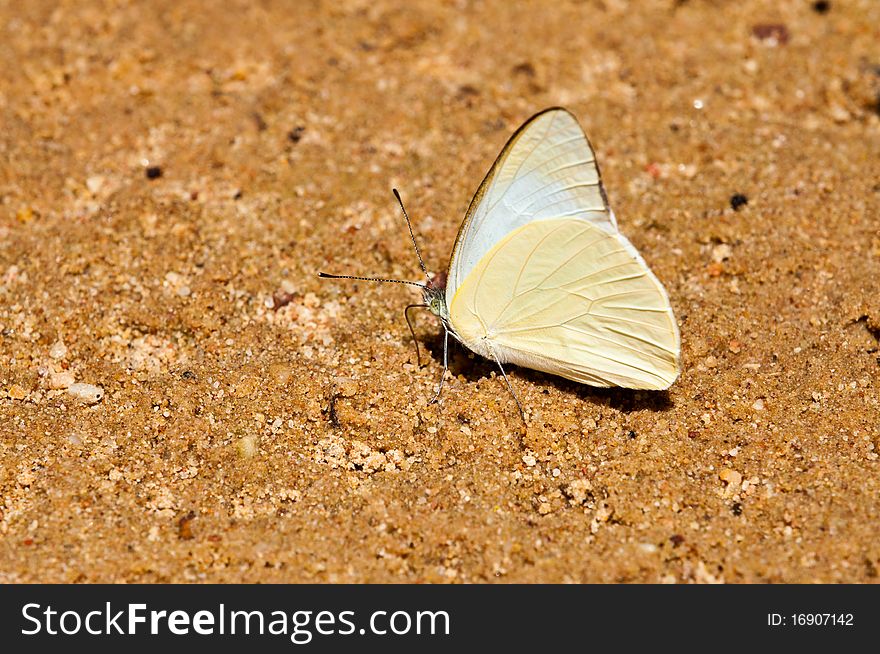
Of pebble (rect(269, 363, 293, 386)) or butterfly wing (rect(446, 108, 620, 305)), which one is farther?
pebble (rect(269, 363, 293, 386))

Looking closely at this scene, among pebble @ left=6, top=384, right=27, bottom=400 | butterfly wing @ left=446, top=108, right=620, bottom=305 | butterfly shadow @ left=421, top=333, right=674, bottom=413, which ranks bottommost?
butterfly shadow @ left=421, top=333, right=674, bottom=413

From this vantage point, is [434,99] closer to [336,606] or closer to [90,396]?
[90,396]

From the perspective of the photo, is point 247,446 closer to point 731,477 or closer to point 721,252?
point 731,477

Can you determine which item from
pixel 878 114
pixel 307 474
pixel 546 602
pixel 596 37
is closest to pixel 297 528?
pixel 307 474

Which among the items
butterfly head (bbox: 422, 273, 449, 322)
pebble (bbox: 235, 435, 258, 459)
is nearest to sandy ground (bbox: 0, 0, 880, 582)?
pebble (bbox: 235, 435, 258, 459)

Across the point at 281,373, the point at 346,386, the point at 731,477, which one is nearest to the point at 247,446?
the point at 281,373

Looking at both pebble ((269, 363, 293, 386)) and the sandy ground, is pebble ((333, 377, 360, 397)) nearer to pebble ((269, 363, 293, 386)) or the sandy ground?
the sandy ground
